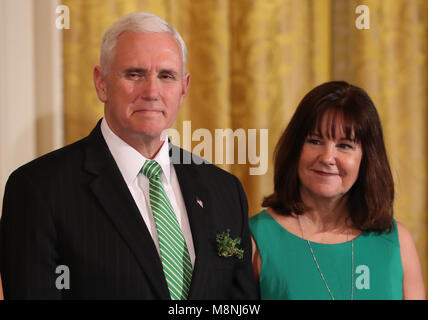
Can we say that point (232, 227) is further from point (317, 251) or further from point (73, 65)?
point (73, 65)

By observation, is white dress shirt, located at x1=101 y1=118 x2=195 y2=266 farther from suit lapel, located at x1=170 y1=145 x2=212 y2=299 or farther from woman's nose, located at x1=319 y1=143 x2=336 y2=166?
woman's nose, located at x1=319 y1=143 x2=336 y2=166

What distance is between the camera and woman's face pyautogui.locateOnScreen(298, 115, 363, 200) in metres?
1.60

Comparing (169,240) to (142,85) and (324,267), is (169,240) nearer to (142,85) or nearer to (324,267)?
(142,85)

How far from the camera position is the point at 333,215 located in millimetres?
1729

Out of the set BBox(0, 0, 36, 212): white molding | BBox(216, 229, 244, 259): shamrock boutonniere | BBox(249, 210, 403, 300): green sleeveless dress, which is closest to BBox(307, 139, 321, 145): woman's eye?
BBox(249, 210, 403, 300): green sleeveless dress

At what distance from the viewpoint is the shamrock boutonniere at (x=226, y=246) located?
1.41 m

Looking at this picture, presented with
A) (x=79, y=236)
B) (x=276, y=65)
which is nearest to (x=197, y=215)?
(x=79, y=236)

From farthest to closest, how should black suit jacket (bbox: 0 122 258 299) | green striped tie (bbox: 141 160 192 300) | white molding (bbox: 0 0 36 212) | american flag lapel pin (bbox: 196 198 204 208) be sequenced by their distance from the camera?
white molding (bbox: 0 0 36 212) < american flag lapel pin (bbox: 196 198 204 208) < green striped tie (bbox: 141 160 192 300) < black suit jacket (bbox: 0 122 258 299)

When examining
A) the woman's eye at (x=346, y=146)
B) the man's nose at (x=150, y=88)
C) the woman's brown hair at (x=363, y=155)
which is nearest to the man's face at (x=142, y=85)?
the man's nose at (x=150, y=88)

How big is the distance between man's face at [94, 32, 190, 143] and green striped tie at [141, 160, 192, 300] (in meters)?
0.12

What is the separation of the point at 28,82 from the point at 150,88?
2.34 feet

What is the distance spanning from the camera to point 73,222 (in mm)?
1271

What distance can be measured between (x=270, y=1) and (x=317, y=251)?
970mm
